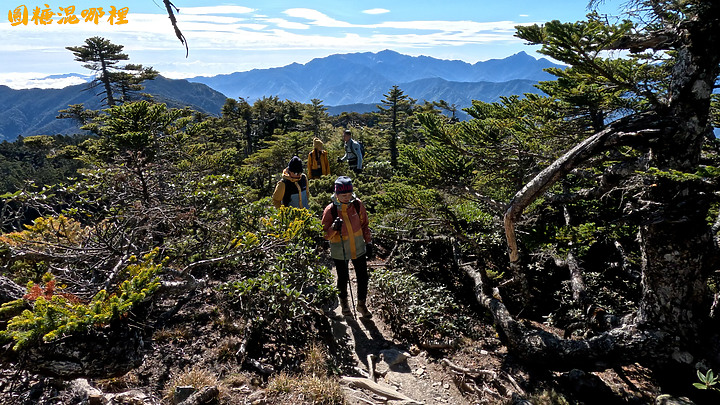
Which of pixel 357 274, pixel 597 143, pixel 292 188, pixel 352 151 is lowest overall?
pixel 357 274

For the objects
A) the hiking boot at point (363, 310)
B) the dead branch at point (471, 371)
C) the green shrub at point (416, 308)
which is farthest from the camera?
the hiking boot at point (363, 310)

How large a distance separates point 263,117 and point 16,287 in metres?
36.9

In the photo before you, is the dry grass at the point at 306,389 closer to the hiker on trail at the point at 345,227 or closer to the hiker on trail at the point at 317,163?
the hiker on trail at the point at 345,227

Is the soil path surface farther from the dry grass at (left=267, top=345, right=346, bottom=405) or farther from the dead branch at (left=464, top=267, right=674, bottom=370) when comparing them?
the dead branch at (left=464, top=267, right=674, bottom=370)

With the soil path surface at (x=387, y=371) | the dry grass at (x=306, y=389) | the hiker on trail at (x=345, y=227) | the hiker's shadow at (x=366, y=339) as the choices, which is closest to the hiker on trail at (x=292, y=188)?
the hiker on trail at (x=345, y=227)

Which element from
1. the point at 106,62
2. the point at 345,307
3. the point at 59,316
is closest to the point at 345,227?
the point at 345,307

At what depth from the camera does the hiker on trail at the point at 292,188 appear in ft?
24.2

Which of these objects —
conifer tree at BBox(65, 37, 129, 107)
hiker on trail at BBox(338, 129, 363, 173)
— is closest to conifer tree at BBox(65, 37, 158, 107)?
conifer tree at BBox(65, 37, 129, 107)

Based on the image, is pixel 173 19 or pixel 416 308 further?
pixel 416 308

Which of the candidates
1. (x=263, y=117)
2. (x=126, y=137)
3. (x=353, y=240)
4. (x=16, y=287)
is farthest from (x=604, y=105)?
(x=263, y=117)

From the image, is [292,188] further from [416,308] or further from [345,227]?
[416,308]

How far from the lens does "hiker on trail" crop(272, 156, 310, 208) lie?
739 cm

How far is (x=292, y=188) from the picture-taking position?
762 cm

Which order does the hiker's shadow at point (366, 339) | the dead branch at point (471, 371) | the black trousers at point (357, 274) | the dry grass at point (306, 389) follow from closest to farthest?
the dry grass at point (306, 389) → the dead branch at point (471, 371) → the hiker's shadow at point (366, 339) → the black trousers at point (357, 274)
